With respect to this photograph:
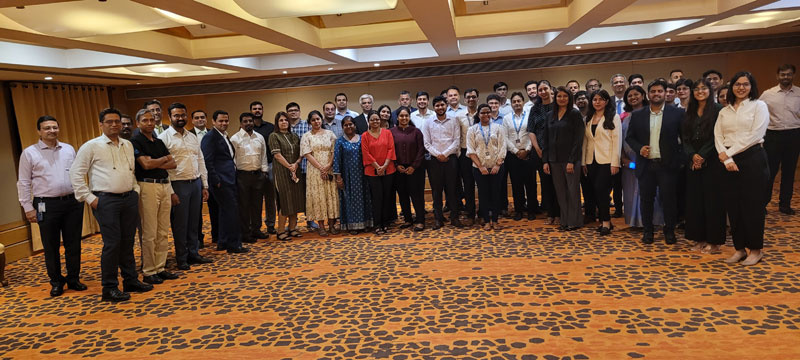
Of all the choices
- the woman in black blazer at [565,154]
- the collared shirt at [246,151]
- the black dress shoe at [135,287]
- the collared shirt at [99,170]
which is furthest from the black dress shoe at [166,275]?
the woman in black blazer at [565,154]

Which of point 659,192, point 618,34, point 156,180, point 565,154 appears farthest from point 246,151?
point 618,34

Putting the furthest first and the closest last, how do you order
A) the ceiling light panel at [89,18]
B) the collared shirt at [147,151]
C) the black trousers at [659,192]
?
the black trousers at [659,192], the collared shirt at [147,151], the ceiling light panel at [89,18]

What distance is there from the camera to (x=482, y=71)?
9.73 m

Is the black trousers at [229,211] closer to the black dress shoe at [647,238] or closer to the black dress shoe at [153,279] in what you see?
the black dress shoe at [153,279]

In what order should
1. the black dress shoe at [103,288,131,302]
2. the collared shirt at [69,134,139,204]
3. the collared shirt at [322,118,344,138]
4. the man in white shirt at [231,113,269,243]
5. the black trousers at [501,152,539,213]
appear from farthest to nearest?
the collared shirt at [322,118,344,138]
the black trousers at [501,152,539,213]
the man in white shirt at [231,113,269,243]
the black dress shoe at [103,288,131,302]
the collared shirt at [69,134,139,204]

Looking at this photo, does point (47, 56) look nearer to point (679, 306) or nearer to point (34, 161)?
point (34, 161)

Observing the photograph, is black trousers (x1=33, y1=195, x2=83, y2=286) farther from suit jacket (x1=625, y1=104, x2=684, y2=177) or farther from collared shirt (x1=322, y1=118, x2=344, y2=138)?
suit jacket (x1=625, y1=104, x2=684, y2=177)

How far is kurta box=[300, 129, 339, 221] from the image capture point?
254 inches

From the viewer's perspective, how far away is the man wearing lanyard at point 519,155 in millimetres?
6535

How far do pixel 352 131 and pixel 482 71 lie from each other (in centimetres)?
413

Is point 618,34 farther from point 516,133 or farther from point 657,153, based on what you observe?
point 657,153

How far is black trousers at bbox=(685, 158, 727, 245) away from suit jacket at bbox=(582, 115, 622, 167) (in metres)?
0.77

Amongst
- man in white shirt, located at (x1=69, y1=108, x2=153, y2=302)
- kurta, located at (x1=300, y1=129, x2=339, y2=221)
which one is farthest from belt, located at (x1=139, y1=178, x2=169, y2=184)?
kurta, located at (x1=300, y1=129, x2=339, y2=221)

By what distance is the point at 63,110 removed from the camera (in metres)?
8.09
